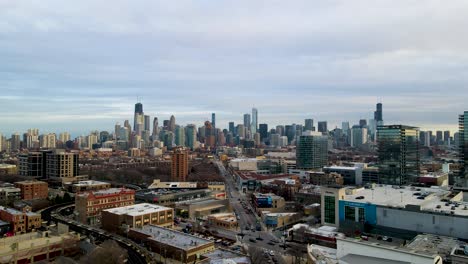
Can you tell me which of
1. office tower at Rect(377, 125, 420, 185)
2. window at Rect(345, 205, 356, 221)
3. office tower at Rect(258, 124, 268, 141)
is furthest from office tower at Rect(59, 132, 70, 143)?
window at Rect(345, 205, 356, 221)

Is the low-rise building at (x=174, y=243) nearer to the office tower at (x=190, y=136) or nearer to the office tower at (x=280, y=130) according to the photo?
the office tower at (x=190, y=136)

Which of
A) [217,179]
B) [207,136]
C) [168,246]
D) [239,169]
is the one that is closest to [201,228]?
[168,246]

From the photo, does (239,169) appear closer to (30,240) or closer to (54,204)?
(54,204)

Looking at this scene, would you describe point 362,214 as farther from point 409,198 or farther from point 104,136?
point 104,136

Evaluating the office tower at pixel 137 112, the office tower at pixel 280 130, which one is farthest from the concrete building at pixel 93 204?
the office tower at pixel 280 130

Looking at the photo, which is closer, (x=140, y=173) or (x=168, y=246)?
(x=168, y=246)

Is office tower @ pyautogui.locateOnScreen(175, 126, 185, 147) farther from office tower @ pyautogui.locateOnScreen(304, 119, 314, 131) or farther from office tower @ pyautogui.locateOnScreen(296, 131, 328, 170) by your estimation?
office tower @ pyautogui.locateOnScreen(296, 131, 328, 170)

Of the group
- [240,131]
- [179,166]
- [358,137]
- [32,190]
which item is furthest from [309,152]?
[240,131]
